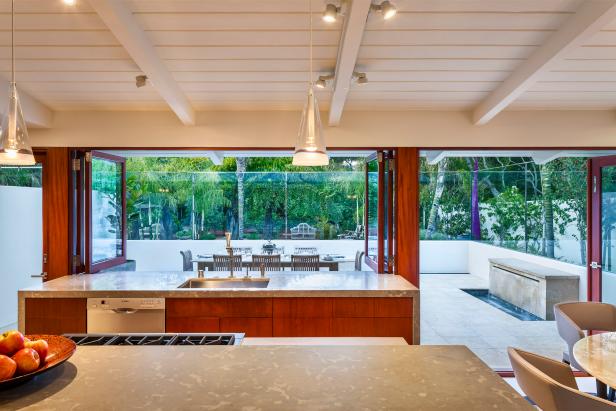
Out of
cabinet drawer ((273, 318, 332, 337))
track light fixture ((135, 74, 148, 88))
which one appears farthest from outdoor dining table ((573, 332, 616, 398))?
track light fixture ((135, 74, 148, 88))

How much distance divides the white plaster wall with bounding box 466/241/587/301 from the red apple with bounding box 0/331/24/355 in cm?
590

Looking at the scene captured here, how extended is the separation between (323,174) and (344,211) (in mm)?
794

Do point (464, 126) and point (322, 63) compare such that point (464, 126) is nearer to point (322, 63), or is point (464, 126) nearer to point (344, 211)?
point (322, 63)

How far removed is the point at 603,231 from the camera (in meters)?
4.29

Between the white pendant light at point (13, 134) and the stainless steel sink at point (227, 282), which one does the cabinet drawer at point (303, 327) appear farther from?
the white pendant light at point (13, 134)

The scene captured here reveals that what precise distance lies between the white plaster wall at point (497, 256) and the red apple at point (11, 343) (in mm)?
5903

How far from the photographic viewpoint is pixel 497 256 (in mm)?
7820

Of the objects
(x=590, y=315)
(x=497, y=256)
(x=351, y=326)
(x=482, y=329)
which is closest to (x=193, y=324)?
(x=351, y=326)

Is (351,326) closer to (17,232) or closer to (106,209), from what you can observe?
(106,209)

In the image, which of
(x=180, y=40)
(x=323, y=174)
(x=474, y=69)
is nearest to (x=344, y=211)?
(x=323, y=174)

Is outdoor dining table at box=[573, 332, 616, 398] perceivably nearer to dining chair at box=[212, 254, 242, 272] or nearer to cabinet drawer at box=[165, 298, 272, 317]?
cabinet drawer at box=[165, 298, 272, 317]

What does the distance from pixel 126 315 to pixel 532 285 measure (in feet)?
17.3

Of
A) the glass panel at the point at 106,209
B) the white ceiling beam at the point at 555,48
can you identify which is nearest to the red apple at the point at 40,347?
the glass panel at the point at 106,209

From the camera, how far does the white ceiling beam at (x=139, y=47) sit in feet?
7.13
